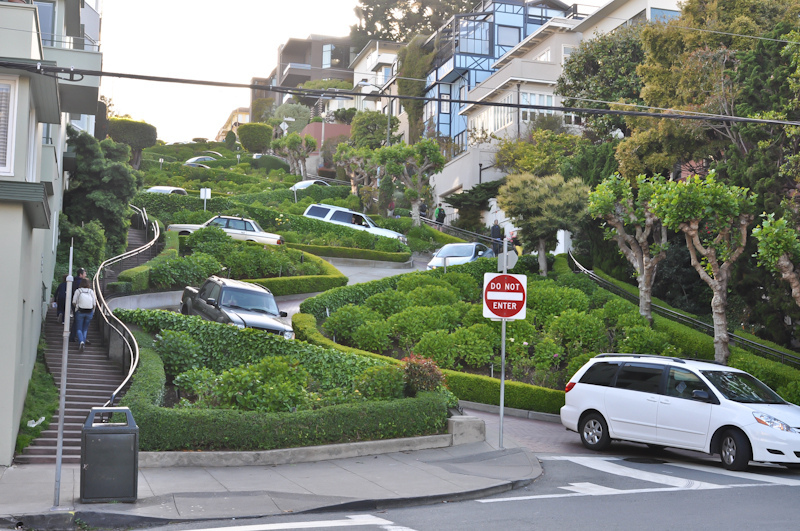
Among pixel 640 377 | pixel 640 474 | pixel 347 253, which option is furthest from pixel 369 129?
pixel 640 474

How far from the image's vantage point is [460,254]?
1314 inches

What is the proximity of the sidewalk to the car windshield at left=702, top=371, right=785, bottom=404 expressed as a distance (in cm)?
327

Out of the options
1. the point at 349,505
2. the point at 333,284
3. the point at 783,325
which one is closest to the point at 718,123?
the point at 783,325

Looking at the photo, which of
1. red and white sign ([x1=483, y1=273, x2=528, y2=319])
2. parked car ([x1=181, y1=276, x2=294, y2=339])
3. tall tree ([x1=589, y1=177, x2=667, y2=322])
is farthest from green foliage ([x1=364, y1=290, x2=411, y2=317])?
red and white sign ([x1=483, y1=273, x2=528, y2=319])

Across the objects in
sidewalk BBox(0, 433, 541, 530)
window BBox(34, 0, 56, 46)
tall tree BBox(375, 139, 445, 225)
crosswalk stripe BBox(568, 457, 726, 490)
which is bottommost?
crosswalk stripe BBox(568, 457, 726, 490)

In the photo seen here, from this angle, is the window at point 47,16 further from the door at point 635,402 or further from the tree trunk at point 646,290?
the tree trunk at point 646,290

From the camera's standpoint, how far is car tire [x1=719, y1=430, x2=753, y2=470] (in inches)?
506

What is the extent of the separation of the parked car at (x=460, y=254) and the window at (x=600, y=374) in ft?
54.9

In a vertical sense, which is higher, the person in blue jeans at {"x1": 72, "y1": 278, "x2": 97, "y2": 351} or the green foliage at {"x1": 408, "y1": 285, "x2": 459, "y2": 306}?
the green foliage at {"x1": 408, "y1": 285, "x2": 459, "y2": 306}

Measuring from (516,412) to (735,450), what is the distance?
6.38m

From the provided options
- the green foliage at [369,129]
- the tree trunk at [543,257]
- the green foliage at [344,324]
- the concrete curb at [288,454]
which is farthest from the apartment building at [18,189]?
the green foliage at [369,129]

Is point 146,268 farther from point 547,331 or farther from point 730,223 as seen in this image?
point 730,223

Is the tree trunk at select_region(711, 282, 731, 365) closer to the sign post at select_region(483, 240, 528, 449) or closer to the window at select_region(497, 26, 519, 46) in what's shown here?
the sign post at select_region(483, 240, 528, 449)

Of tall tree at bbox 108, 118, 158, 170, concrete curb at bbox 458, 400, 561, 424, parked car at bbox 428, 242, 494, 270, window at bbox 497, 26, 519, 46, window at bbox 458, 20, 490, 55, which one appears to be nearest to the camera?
concrete curb at bbox 458, 400, 561, 424
